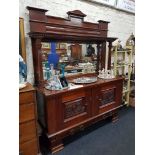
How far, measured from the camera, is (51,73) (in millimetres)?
2348

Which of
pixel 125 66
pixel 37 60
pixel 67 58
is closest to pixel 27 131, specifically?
pixel 37 60

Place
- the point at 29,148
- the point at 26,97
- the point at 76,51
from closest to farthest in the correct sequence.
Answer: the point at 26,97 → the point at 29,148 → the point at 76,51

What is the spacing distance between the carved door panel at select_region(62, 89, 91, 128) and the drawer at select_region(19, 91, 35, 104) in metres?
0.43

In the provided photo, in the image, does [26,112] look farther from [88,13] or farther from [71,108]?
[88,13]

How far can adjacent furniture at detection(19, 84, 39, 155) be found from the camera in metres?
1.69

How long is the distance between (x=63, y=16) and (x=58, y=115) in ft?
4.79

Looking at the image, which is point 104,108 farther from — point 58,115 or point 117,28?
point 117,28

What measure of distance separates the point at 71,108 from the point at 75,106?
0.23 ft

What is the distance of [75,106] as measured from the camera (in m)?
2.19

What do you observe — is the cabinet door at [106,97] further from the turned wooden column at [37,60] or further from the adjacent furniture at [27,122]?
the adjacent furniture at [27,122]

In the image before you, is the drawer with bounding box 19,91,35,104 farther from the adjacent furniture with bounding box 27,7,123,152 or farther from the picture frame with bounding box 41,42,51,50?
the picture frame with bounding box 41,42,51,50

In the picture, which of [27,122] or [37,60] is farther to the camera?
[37,60]

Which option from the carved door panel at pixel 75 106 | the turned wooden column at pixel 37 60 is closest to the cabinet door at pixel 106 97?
the carved door panel at pixel 75 106

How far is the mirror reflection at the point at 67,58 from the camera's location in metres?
2.32
